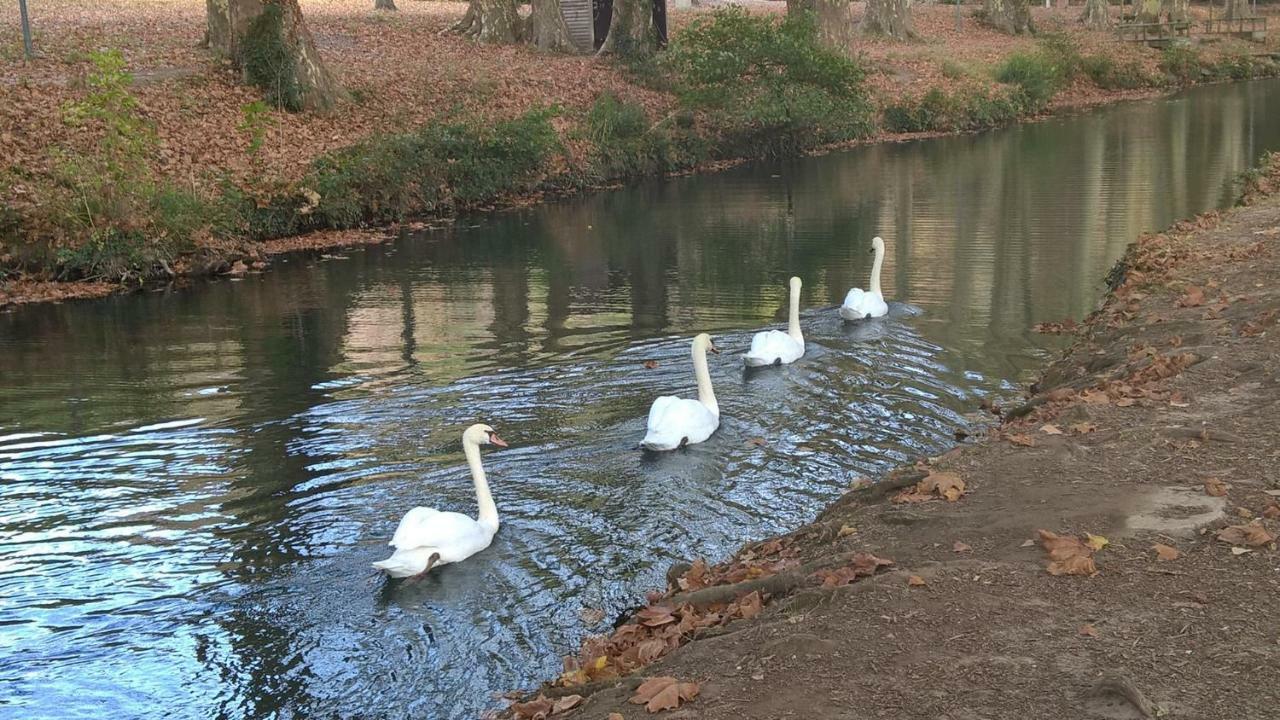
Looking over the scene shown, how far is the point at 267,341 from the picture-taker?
48.8 ft

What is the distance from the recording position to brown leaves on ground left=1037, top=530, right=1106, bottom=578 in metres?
5.72

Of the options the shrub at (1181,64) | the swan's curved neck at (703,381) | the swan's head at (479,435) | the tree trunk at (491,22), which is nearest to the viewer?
the swan's head at (479,435)

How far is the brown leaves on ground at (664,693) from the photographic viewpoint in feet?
16.7

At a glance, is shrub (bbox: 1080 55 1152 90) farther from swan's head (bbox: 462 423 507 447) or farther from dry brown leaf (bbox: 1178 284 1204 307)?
swan's head (bbox: 462 423 507 447)

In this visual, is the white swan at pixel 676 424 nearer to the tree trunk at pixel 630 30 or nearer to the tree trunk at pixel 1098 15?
the tree trunk at pixel 630 30

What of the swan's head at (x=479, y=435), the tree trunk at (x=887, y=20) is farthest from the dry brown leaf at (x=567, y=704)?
the tree trunk at (x=887, y=20)

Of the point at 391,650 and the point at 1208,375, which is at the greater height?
the point at 1208,375

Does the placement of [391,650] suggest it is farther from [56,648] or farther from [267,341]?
[267,341]

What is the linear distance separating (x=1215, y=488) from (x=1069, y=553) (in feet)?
3.98

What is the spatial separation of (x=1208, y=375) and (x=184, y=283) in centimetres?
1508

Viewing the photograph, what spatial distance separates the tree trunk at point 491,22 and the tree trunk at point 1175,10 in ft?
100

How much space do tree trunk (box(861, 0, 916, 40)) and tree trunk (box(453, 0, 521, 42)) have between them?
15447 millimetres

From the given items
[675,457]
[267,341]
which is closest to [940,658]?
[675,457]

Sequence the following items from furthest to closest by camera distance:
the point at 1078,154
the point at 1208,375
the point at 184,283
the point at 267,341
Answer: the point at 1078,154 → the point at 184,283 → the point at 267,341 → the point at 1208,375
